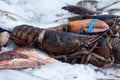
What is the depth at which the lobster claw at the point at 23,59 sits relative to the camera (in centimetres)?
304

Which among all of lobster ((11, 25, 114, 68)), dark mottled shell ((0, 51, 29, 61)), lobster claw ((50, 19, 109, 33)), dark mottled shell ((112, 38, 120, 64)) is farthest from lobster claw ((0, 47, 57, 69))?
dark mottled shell ((112, 38, 120, 64))

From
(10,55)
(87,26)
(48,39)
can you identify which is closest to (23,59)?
(10,55)

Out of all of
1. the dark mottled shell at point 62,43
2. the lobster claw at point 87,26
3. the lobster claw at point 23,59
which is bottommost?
the lobster claw at point 23,59

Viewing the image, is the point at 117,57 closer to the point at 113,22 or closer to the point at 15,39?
the point at 113,22

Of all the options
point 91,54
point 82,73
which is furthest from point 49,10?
point 82,73

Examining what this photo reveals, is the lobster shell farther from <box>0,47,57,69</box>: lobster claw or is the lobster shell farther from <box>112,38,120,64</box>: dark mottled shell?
<box>112,38,120,64</box>: dark mottled shell

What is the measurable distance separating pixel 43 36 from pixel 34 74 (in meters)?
0.64

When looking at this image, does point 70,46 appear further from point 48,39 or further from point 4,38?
point 4,38

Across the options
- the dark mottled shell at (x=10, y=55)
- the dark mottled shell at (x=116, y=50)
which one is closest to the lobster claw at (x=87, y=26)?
the dark mottled shell at (x=116, y=50)

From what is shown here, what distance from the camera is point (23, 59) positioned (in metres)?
3.16

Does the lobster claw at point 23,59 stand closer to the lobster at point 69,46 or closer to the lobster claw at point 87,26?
the lobster at point 69,46

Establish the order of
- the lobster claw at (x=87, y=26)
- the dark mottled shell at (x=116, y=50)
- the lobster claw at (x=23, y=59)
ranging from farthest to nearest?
the lobster claw at (x=87, y=26)
the dark mottled shell at (x=116, y=50)
the lobster claw at (x=23, y=59)

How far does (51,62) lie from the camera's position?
321 centimetres

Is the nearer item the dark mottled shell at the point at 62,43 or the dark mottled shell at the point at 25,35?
the dark mottled shell at the point at 62,43
